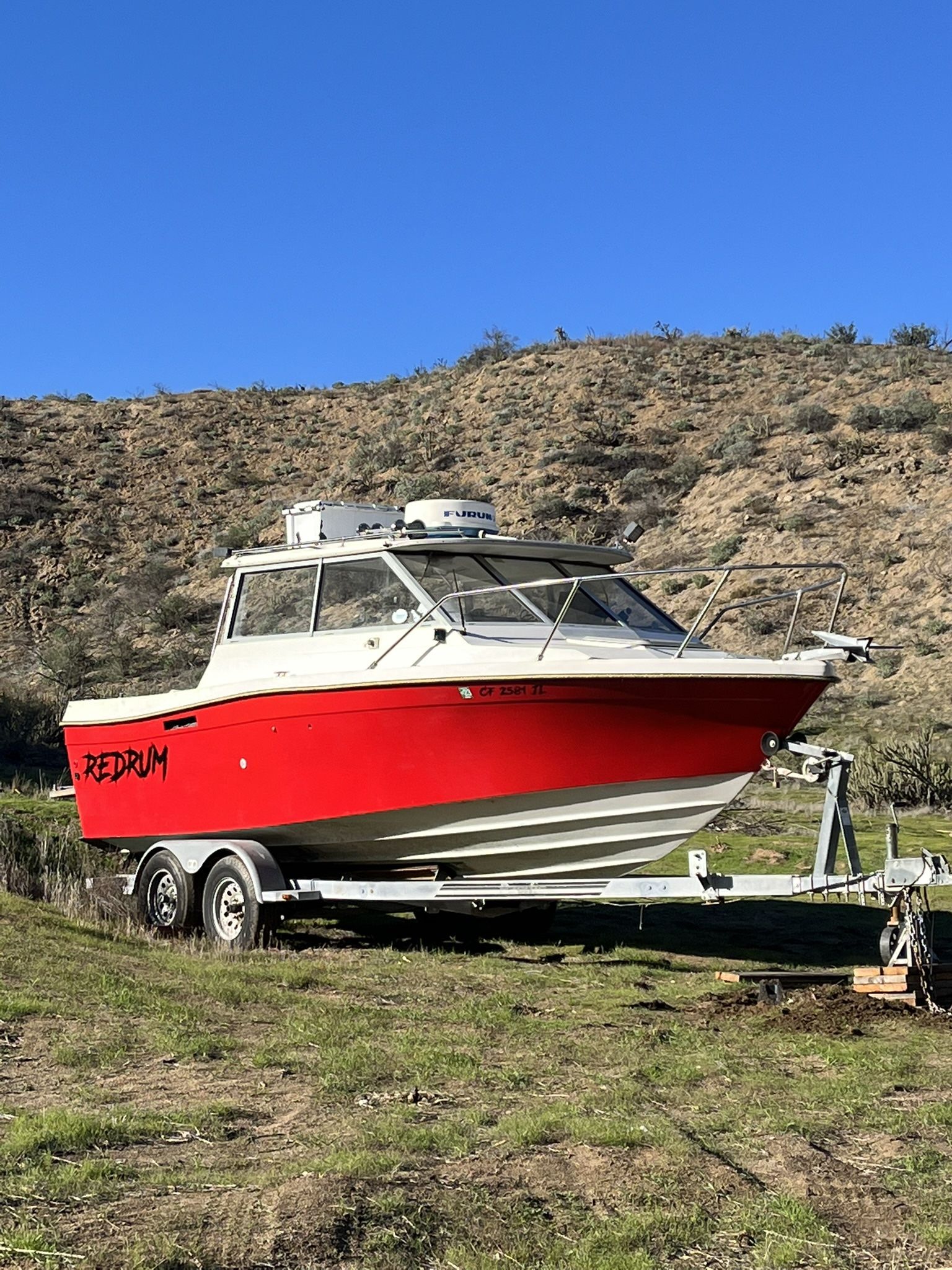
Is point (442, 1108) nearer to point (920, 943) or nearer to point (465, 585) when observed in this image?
point (920, 943)

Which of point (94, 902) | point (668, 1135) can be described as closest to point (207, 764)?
point (94, 902)

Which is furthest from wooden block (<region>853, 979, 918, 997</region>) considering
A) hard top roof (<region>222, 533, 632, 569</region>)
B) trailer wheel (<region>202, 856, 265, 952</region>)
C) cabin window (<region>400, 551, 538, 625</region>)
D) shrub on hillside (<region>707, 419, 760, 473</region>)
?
shrub on hillside (<region>707, 419, 760, 473</region>)

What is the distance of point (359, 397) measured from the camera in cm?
5603

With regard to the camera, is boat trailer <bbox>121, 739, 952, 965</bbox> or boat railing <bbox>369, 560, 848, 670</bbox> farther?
boat railing <bbox>369, 560, 848, 670</bbox>

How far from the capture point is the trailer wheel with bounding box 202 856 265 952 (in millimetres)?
10758

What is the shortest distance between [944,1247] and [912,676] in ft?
77.3

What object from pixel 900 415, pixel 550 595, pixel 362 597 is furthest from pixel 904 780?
pixel 900 415

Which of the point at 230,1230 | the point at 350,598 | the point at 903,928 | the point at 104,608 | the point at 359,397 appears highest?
the point at 359,397

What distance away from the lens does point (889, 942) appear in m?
8.82

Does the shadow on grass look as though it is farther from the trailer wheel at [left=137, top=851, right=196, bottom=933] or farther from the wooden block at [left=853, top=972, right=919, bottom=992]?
the wooden block at [left=853, top=972, right=919, bottom=992]

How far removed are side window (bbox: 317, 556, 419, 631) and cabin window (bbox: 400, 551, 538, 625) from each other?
190 millimetres

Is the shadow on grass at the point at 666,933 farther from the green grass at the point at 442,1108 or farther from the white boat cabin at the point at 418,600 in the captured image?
the white boat cabin at the point at 418,600

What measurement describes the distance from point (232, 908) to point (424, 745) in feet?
7.47

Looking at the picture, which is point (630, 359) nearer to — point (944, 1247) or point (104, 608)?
point (104, 608)
